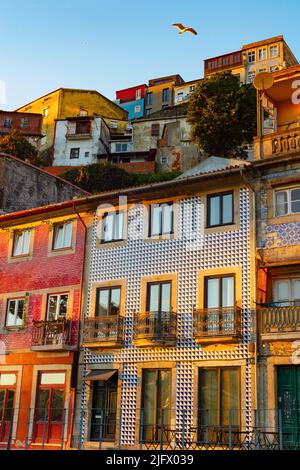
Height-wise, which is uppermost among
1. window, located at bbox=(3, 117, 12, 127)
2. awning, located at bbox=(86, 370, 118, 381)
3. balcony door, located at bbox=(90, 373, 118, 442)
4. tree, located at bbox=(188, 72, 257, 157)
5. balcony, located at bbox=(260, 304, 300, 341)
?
window, located at bbox=(3, 117, 12, 127)

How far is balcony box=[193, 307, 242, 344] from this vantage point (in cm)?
2112

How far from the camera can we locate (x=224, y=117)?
48.2m

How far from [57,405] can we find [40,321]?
337cm

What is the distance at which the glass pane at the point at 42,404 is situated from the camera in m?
25.0

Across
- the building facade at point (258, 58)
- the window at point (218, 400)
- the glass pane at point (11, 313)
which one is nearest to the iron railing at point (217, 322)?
the window at point (218, 400)

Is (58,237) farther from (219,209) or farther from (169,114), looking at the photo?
(169,114)

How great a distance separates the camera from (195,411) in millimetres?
21484

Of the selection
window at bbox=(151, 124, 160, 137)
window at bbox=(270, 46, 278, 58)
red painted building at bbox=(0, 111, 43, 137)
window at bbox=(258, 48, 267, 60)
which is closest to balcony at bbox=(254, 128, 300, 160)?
window at bbox=(151, 124, 160, 137)

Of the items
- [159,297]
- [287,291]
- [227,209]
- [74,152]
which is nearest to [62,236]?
[159,297]

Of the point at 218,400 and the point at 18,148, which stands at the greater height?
the point at 18,148

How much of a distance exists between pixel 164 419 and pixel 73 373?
4340 mm

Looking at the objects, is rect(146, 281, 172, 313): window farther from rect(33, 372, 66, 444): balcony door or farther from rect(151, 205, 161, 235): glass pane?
rect(33, 372, 66, 444): balcony door

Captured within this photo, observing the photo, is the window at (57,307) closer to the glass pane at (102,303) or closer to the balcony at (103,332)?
the glass pane at (102,303)

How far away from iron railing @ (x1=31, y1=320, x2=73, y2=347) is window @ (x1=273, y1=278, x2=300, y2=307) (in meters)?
8.38
